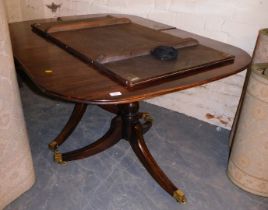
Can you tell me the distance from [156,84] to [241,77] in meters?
0.98

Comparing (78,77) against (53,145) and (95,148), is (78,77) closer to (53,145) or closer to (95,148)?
(95,148)

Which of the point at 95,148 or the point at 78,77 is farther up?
the point at 78,77

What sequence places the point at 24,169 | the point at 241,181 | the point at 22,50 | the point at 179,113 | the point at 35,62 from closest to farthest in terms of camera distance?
the point at 35,62
the point at 22,50
the point at 24,169
the point at 241,181
the point at 179,113

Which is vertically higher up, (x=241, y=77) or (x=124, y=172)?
(x=241, y=77)

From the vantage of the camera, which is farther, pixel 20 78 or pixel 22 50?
pixel 20 78

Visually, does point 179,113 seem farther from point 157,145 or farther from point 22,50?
point 22,50

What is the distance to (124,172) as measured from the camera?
62.6 inches

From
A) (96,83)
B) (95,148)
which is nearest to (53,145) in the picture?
(95,148)

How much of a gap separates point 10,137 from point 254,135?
42.8 inches

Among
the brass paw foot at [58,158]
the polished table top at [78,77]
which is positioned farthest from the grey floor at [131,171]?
the polished table top at [78,77]

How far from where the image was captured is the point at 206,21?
1760 millimetres

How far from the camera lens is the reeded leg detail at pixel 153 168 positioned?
55.5 inches

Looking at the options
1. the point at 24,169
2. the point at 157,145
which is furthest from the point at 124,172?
the point at 24,169

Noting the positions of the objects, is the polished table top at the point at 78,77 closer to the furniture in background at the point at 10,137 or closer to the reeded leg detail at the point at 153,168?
the furniture in background at the point at 10,137
